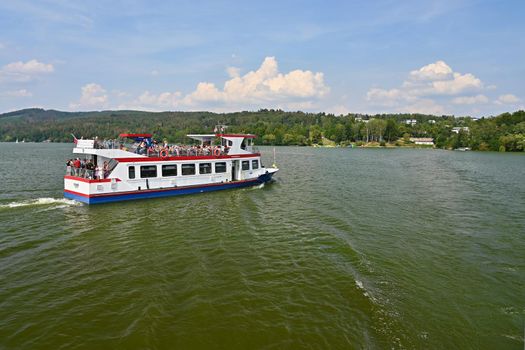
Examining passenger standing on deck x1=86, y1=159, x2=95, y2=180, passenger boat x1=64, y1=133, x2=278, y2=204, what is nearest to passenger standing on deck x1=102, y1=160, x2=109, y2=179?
passenger boat x1=64, y1=133, x2=278, y2=204

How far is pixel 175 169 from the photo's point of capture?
29844mm

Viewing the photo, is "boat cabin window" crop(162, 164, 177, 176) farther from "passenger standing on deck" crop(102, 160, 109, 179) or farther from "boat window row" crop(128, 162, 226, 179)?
"passenger standing on deck" crop(102, 160, 109, 179)

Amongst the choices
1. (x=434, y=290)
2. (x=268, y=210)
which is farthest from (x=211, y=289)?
(x=268, y=210)

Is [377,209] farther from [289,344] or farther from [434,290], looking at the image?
[289,344]

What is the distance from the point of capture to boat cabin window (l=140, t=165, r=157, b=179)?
2786 cm

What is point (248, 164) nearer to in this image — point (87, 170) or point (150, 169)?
point (150, 169)

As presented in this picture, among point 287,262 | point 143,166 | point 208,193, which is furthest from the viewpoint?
point 208,193

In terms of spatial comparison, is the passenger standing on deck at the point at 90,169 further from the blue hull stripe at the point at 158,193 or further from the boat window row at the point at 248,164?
the boat window row at the point at 248,164

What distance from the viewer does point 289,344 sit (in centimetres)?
910

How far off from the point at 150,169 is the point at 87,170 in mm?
4794

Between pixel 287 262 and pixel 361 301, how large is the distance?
13.1ft

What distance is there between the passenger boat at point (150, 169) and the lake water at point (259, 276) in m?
1.78

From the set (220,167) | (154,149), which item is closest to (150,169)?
(154,149)

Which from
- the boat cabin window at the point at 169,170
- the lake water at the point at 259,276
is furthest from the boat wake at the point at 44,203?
the boat cabin window at the point at 169,170
